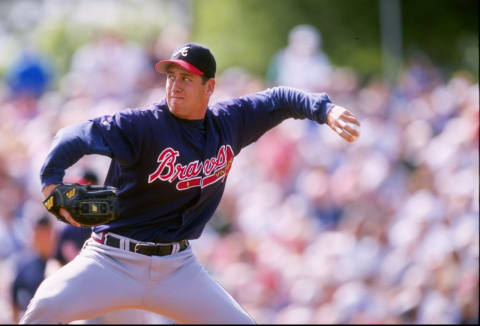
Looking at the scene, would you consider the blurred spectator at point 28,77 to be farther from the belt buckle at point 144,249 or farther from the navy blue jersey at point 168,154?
the belt buckle at point 144,249

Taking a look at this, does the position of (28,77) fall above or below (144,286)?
above

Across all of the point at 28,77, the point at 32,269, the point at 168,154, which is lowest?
the point at 32,269

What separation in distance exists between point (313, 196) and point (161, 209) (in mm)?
5274

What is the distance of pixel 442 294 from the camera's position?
27.2ft

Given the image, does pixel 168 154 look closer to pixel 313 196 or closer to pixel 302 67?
pixel 313 196

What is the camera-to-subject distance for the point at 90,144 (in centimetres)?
453

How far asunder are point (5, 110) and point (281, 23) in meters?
5.07

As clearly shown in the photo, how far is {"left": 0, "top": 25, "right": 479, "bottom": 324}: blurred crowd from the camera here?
8.39m

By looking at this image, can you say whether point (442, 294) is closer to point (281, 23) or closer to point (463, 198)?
point (463, 198)

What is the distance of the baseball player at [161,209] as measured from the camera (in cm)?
469

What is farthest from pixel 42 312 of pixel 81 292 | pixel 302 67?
pixel 302 67

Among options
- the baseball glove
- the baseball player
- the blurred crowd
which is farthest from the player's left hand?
the blurred crowd

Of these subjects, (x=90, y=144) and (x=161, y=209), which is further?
(x=161, y=209)

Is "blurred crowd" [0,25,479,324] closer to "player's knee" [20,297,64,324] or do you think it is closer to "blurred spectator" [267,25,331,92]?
"blurred spectator" [267,25,331,92]
